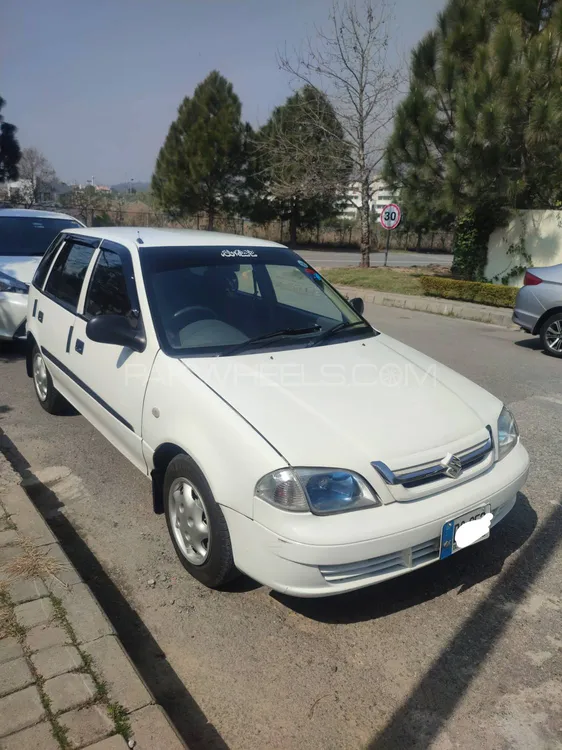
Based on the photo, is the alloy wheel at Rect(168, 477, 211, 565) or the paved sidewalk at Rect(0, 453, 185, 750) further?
the alloy wheel at Rect(168, 477, 211, 565)

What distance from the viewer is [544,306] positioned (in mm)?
8711

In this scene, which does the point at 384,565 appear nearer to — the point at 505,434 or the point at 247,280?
the point at 505,434

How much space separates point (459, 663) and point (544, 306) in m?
7.30

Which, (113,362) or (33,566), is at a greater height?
(113,362)

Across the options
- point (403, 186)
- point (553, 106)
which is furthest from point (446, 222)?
point (553, 106)

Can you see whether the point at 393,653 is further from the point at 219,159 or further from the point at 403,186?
the point at 219,159

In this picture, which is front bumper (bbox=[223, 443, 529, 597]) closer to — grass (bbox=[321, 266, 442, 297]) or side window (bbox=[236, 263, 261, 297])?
side window (bbox=[236, 263, 261, 297])

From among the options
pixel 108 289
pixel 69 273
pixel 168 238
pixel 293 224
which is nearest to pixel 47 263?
pixel 69 273

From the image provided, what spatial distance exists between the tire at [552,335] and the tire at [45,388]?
273 inches

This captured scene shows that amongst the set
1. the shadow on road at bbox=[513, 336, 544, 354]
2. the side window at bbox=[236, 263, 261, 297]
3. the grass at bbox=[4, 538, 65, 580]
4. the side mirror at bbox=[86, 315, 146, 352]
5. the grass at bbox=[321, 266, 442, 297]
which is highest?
the side window at bbox=[236, 263, 261, 297]

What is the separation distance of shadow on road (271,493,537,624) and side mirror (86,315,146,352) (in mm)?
1579

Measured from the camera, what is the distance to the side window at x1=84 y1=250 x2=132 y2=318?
3.70 m

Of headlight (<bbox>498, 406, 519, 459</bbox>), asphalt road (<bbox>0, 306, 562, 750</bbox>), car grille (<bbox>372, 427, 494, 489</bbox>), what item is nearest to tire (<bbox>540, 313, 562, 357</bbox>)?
asphalt road (<bbox>0, 306, 562, 750</bbox>)

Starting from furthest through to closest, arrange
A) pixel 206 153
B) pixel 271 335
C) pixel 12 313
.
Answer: pixel 206 153, pixel 12 313, pixel 271 335
